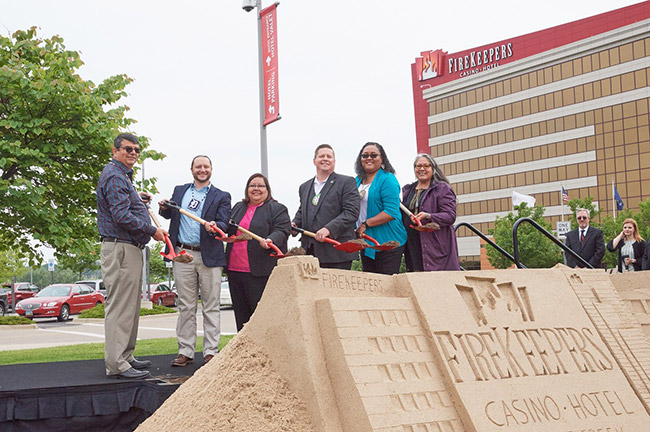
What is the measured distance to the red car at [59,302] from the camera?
2131cm

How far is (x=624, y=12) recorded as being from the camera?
45094 millimetres

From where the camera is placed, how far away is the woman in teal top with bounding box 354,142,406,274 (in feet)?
16.7

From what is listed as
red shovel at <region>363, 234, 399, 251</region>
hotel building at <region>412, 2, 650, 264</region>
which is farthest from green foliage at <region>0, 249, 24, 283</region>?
hotel building at <region>412, 2, 650, 264</region>

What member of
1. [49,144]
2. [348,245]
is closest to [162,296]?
[49,144]

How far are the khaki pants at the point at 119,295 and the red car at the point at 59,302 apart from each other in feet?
60.4

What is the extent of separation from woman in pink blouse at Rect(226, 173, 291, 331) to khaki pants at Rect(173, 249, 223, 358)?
0.18 meters

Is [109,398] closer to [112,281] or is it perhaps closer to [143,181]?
[112,281]

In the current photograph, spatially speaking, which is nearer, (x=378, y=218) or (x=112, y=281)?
(x=112, y=281)

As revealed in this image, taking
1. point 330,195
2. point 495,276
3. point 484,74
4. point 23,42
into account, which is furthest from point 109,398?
point 484,74

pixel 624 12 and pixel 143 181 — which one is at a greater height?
pixel 624 12

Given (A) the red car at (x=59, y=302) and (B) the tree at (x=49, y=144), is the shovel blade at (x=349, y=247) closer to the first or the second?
(B) the tree at (x=49, y=144)

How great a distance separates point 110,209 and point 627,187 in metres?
46.9

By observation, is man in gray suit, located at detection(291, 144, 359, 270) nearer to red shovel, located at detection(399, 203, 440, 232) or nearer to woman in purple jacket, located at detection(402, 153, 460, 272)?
red shovel, located at detection(399, 203, 440, 232)

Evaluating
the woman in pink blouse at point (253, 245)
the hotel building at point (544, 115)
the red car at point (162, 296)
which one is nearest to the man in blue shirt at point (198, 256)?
the woman in pink blouse at point (253, 245)
